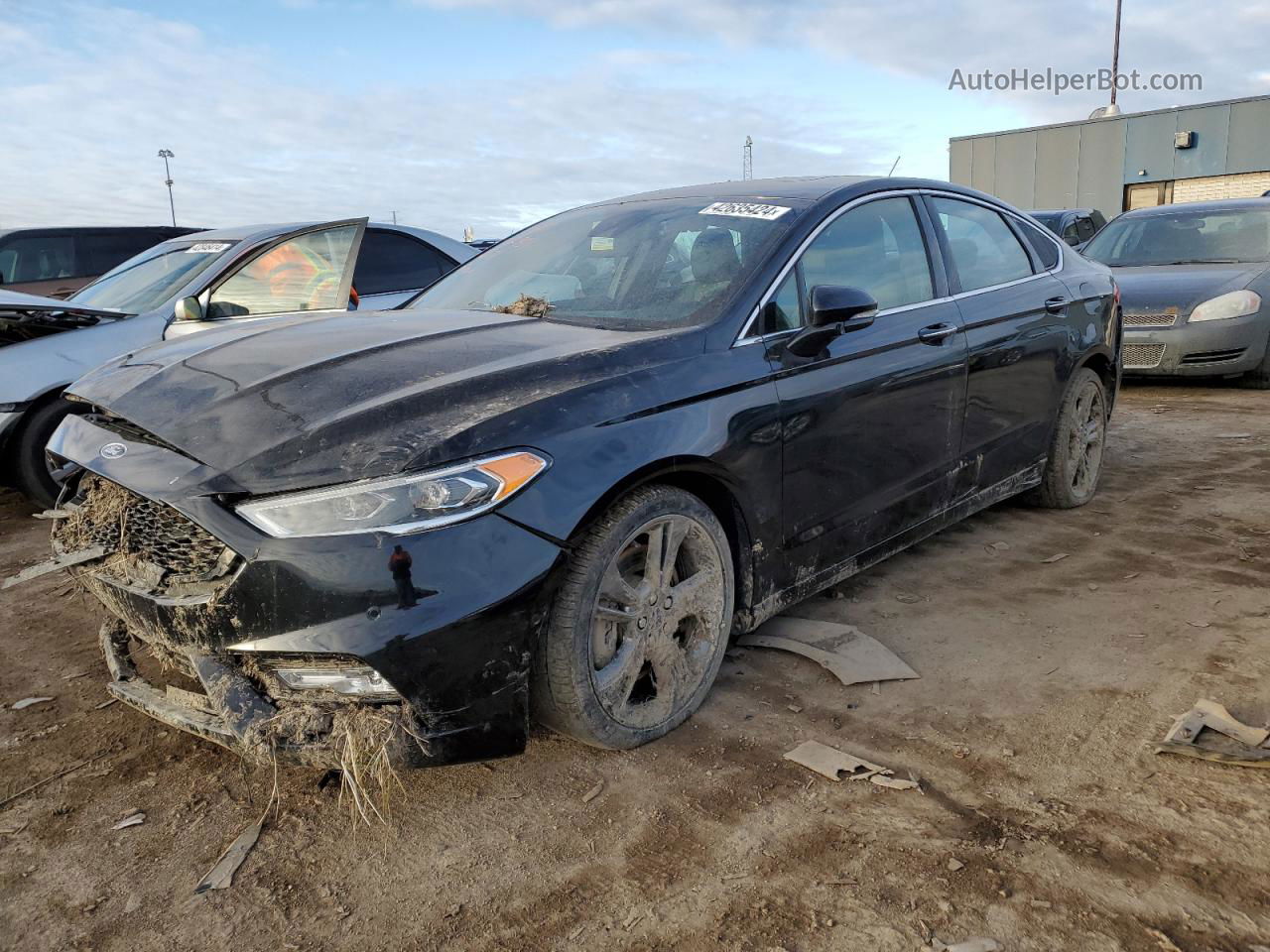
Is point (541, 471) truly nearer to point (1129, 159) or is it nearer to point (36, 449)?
point (36, 449)

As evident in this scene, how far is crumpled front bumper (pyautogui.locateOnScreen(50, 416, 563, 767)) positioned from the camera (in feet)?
Result: 6.96

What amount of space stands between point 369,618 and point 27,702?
176 centimetres

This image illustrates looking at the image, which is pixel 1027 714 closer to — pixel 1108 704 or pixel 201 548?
pixel 1108 704

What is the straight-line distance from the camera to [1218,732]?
2646 mm

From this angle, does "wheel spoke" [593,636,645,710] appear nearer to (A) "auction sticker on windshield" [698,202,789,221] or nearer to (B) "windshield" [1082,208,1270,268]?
(A) "auction sticker on windshield" [698,202,789,221]

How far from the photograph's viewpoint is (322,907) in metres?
2.10

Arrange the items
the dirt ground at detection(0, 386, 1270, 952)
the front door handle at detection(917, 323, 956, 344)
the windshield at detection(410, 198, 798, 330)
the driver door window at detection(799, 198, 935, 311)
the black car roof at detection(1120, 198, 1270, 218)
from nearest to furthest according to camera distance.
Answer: the dirt ground at detection(0, 386, 1270, 952) → the windshield at detection(410, 198, 798, 330) → the driver door window at detection(799, 198, 935, 311) → the front door handle at detection(917, 323, 956, 344) → the black car roof at detection(1120, 198, 1270, 218)

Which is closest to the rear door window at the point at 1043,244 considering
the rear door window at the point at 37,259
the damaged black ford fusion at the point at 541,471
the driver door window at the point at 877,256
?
the damaged black ford fusion at the point at 541,471

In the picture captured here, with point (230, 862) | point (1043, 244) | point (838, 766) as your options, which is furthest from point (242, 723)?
point (1043, 244)

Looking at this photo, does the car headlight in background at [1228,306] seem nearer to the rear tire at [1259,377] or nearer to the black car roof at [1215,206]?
the rear tire at [1259,377]

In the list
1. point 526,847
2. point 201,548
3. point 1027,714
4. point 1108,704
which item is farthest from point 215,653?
point 1108,704

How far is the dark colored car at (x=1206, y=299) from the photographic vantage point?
789 centimetres

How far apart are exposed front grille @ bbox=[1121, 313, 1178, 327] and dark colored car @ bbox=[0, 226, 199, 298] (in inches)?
387

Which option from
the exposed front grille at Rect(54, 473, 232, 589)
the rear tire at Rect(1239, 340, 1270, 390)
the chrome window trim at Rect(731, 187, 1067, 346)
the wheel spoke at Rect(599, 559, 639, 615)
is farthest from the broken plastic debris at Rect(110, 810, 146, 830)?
the rear tire at Rect(1239, 340, 1270, 390)
